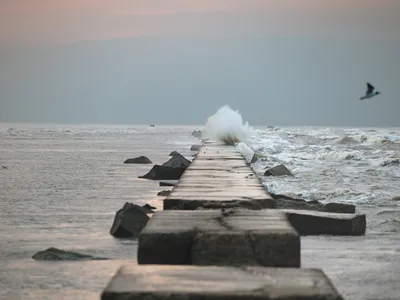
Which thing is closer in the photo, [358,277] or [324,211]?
[358,277]

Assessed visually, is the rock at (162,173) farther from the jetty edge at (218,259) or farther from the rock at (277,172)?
the jetty edge at (218,259)

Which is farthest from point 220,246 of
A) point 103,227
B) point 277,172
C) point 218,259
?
point 277,172

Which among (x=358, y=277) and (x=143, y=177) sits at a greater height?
(x=358, y=277)

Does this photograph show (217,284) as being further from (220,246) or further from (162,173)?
(162,173)

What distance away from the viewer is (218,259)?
13.1 ft

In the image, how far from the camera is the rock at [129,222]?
274 inches

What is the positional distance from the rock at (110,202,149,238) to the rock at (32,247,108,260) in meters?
1.07

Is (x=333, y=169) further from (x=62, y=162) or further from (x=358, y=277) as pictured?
(x=358, y=277)

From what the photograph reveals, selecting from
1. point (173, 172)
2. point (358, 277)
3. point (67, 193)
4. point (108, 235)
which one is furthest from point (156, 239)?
point (173, 172)

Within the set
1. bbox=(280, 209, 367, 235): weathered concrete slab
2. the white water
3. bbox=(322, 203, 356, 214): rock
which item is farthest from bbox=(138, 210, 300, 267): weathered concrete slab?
the white water

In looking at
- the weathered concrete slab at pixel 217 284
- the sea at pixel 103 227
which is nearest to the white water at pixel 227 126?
the sea at pixel 103 227

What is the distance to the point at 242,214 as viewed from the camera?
512 centimetres

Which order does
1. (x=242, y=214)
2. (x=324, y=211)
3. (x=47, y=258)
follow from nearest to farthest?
(x=242, y=214)
(x=47, y=258)
(x=324, y=211)

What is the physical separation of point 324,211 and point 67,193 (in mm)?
4888
